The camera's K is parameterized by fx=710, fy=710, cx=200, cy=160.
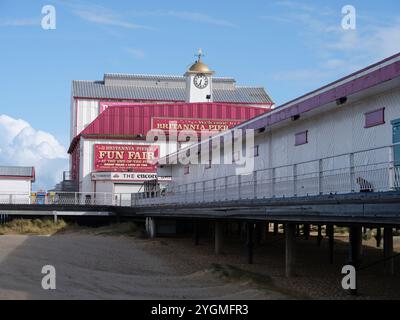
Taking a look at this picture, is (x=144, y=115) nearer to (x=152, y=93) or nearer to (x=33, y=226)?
(x=152, y=93)

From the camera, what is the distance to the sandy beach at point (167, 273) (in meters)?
17.4

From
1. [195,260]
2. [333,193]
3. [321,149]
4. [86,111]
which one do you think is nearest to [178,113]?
[86,111]

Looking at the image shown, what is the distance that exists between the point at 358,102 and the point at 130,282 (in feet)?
26.1

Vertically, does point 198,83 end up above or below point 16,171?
above

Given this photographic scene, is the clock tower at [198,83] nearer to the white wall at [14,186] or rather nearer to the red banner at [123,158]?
the red banner at [123,158]

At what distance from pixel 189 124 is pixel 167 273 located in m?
37.6

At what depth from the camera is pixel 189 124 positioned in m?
59.1

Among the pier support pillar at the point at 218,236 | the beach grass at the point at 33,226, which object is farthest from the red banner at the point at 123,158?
the pier support pillar at the point at 218,236

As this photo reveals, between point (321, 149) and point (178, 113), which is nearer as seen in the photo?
point (321, 149)

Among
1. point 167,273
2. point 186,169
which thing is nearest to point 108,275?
point 167,273

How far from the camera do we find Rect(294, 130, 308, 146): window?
2277cm

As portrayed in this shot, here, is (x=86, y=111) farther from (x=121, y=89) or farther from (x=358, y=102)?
(x=358, y=102)

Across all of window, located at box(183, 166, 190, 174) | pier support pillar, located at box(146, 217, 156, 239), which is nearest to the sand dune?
pier support pillar, located at box(146, 217, 156, 239)
